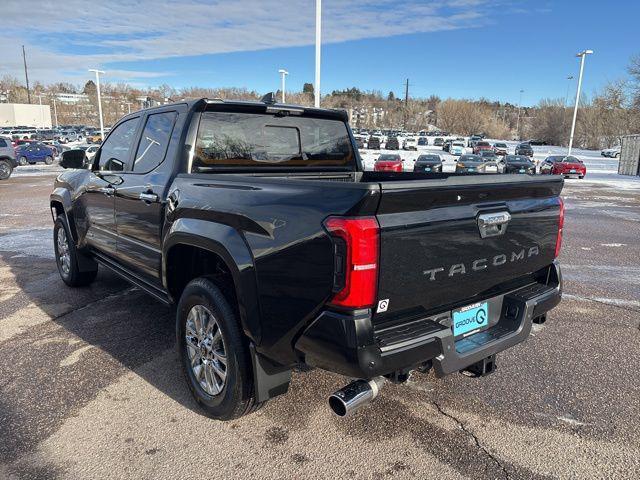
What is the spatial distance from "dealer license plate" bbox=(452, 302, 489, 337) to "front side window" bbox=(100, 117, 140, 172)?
3.16 m

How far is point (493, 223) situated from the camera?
2590 mm

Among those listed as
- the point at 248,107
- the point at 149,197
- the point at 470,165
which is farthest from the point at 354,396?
the point at 470,165

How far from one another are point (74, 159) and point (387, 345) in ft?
14.1

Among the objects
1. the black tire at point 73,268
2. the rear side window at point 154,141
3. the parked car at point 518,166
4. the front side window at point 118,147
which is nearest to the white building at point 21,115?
the parked car at point 518,166

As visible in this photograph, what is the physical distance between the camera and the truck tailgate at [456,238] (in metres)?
2.20

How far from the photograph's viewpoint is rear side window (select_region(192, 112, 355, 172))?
3510 millimetres

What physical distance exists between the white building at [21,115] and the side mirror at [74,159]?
108m

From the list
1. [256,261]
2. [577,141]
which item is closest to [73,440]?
[256,261]

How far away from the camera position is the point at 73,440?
2.83 metres

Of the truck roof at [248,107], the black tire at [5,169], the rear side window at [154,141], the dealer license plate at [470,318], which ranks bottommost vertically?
the black tire at [5,169]

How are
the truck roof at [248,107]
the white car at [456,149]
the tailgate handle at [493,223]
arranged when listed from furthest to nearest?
the white car at [456,149], the truck roof at [248,107], the tailgate handle at [493,223]

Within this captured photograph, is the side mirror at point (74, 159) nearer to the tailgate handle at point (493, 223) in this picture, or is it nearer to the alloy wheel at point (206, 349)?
the alloy wheel at point (206, 349)


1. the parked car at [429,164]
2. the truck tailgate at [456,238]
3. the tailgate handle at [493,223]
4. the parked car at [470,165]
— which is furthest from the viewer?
the parked car at [429,164]

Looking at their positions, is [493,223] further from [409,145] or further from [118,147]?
[409,145]
